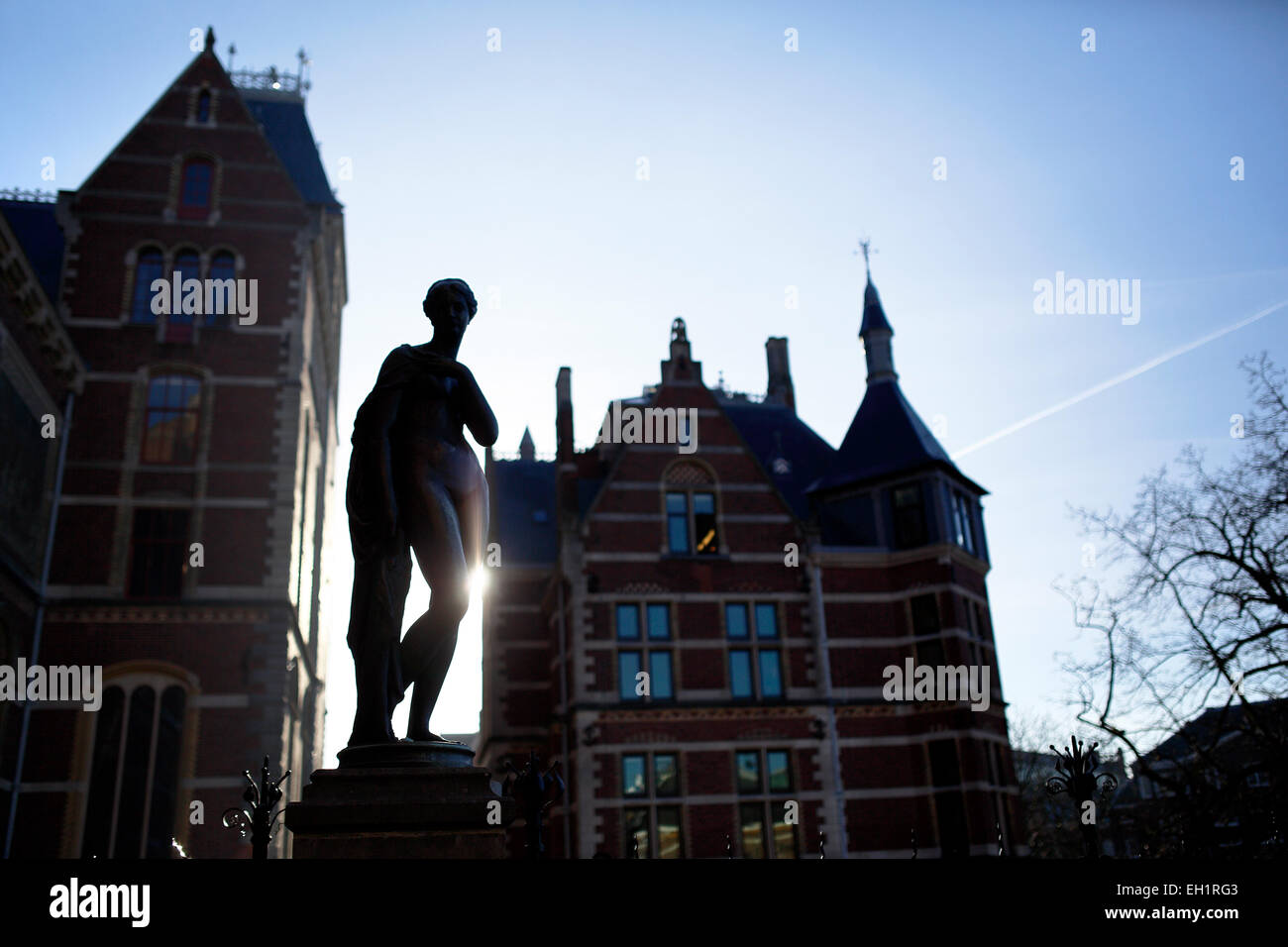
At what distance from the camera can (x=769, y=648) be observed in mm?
27109

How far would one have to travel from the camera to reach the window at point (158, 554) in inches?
922

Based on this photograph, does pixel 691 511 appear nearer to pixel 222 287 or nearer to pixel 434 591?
pixel 222 287

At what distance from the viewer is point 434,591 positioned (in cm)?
680

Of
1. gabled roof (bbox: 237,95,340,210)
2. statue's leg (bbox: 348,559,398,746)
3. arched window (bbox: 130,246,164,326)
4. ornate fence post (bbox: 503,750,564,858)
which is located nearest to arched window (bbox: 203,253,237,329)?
arched window (bbox: 130,246,164,326)

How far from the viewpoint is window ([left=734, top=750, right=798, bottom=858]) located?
82.8 ft

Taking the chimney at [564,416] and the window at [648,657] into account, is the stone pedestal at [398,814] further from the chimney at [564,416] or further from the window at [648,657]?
the chimney at [564,416]

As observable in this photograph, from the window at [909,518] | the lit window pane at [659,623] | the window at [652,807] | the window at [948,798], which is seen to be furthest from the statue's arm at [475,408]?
the window at [909,518]

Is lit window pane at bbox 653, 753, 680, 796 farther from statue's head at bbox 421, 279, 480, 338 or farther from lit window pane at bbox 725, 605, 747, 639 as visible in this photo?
statue's head at bbox 421, 279, 480, 338

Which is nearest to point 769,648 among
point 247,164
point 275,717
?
point 275,717

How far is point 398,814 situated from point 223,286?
22.7 meters

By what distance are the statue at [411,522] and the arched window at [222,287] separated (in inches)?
815

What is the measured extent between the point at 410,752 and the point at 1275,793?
13.7m
